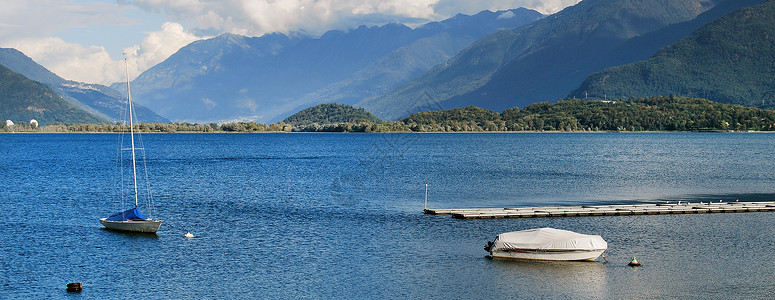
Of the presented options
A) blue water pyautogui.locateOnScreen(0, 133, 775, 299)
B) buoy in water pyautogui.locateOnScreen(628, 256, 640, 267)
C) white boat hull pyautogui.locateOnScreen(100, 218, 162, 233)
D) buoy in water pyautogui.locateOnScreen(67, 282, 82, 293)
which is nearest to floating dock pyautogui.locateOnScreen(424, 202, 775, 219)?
blue water pyautogui.locateOnScreen(0, 133, 775, 299)

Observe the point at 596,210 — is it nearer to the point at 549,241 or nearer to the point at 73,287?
the point at 549,241

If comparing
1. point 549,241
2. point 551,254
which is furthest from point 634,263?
point 549,241

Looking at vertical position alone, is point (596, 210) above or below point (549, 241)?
above

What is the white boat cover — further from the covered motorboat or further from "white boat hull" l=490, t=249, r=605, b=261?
"white boat hull" l=490, t=249, r=605, b=261

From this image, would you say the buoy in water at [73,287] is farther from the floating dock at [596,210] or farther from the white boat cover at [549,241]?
the floating dock at [596,210]

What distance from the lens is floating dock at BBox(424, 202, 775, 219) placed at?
51531 millimetres

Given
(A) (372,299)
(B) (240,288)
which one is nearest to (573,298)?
(A) (372,299)

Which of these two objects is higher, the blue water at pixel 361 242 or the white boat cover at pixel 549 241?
the white boat cover at pixel 549 241

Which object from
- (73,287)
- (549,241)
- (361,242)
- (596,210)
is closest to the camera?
(73,287)

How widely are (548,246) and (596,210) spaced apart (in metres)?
16.3

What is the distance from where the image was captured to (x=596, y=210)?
2106 inches

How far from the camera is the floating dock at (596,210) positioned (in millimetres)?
51531

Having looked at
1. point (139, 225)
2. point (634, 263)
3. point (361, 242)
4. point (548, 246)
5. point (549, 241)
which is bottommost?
point (361, 242)

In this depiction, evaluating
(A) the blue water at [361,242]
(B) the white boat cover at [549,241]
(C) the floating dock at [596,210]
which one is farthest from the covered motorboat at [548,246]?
(C) the floating dock at [596,210]
